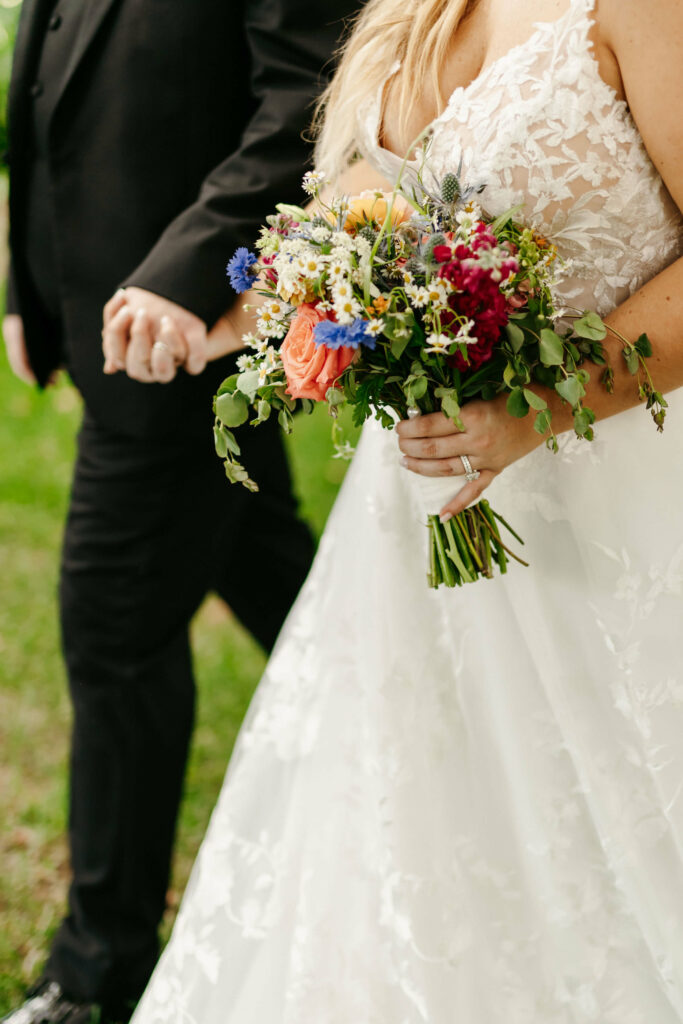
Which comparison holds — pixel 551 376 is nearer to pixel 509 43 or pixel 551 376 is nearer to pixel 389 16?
pixel 509 43

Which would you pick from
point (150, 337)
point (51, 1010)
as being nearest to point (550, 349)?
point (150, 337)

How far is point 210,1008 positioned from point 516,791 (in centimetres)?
65

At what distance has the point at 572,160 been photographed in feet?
4.33

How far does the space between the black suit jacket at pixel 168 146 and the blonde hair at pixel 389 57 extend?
0.17 metres

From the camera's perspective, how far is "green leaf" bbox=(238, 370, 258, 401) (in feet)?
4.45

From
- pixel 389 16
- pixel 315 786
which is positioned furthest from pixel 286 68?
pixel 315 786

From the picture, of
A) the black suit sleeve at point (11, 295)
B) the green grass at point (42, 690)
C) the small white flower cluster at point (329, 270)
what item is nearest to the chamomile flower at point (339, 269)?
the small white flower cluster at point (329, 270)

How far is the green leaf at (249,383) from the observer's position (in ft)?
4.45

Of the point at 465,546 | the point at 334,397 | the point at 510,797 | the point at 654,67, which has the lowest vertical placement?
the point at 510,797

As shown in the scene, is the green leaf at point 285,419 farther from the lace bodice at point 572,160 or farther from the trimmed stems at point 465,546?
the lace bodice at point 572,160

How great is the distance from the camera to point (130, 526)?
6.59 feet

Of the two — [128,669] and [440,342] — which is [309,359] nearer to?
[440,342]

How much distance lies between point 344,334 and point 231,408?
0.26 meters

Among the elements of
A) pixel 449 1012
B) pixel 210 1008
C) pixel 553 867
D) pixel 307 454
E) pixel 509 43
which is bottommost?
pixel 307 454
